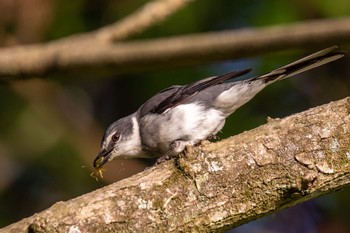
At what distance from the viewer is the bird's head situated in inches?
209

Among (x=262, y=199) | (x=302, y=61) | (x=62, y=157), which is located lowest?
(x=262, y=199)

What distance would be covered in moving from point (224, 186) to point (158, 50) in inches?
26.0

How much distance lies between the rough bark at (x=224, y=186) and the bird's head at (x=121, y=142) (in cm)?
161

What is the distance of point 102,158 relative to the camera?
538 cm

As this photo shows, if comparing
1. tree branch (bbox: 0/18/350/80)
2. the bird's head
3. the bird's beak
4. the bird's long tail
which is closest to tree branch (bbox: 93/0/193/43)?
tree branch (bbox: 0/18/350/80)

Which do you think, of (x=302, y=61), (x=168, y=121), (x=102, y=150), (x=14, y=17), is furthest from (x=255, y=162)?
(x=14, y=17)

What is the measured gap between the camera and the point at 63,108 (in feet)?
21.6

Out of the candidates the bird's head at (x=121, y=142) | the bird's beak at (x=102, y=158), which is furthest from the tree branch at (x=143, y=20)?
the bird's beak at (x=102, y=158)

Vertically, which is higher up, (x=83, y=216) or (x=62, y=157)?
(x=62, y=157)

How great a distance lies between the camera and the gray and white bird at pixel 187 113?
15.8 ft

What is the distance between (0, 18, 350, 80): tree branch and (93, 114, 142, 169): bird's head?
1302 millimetres

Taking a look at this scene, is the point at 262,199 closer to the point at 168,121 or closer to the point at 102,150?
the point at 168,121

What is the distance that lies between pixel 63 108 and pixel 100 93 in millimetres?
339

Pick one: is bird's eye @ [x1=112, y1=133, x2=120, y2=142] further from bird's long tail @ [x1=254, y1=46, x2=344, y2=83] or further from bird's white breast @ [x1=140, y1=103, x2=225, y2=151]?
bird's long tail @ [x1=254, y1=46, x2=344, y2=83]
